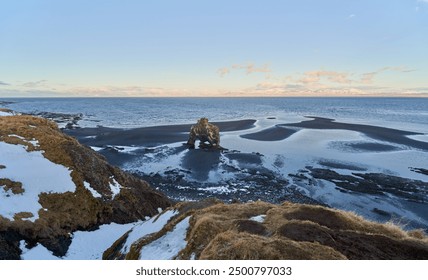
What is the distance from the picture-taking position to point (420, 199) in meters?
34.9

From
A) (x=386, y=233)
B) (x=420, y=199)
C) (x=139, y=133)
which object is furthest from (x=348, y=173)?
(x=139, y=133)

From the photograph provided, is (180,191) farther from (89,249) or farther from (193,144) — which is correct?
(193,144)

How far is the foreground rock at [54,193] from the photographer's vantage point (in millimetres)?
18359

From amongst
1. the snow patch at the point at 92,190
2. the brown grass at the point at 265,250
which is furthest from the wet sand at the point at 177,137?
the brown grass at the point at 265,250

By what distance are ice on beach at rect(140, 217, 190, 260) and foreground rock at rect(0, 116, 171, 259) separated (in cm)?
917

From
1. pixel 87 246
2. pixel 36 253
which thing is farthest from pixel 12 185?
pixel 87 246

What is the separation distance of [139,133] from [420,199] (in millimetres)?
63655

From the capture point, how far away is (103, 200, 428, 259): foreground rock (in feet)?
27.1

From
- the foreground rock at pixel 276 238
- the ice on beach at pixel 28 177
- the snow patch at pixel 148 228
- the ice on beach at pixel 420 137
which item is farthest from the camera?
the ice on beach at pixel 420 137

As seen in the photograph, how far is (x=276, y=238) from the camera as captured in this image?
926cm

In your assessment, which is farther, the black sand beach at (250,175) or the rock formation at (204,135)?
the rock formation at (204,135)

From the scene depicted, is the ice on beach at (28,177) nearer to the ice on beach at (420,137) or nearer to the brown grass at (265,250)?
the brown grass at (265,250)

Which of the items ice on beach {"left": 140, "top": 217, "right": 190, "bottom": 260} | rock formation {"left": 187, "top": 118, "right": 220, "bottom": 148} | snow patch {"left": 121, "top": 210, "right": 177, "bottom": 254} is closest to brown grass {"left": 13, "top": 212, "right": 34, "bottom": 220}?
snow patch {"left": 121, "top": 210, "right": 177, "bottom": 254}

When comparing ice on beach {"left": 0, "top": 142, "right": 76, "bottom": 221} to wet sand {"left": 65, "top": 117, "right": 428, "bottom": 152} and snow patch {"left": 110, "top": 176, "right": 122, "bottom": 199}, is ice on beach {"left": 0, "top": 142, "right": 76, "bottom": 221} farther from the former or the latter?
wet sand {"left": 65, "top": 117, "right": 428, "bottom": 152}
